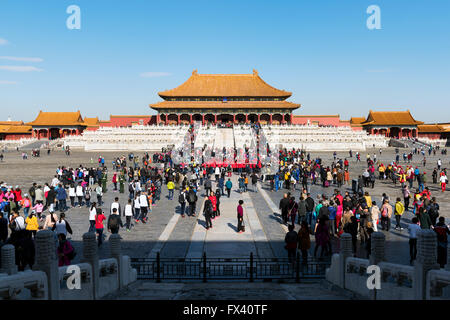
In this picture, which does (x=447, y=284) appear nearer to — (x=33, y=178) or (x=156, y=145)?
(x=33, y=178)

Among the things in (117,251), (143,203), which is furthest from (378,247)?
(143,203)

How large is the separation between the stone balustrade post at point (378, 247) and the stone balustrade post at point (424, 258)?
0.90 metres

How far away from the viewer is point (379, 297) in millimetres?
7402

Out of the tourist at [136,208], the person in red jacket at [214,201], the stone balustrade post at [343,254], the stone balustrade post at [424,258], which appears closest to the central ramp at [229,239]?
the person in red jacket at [214,201]

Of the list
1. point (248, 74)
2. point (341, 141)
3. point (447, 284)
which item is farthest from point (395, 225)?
point (248, 74)

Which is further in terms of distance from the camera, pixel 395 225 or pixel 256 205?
pixel 256 205

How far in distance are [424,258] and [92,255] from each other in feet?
20.0

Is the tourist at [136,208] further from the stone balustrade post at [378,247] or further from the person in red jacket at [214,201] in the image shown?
the stone balustrade post at [378,247]

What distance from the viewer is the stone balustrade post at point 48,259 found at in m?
6.21

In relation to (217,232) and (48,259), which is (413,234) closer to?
(217,232)

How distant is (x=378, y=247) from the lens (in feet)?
24.1

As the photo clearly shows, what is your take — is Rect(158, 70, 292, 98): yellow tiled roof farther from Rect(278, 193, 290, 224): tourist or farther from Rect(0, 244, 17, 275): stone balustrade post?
Rect(0, 244, 17, 275): stone balustrade post

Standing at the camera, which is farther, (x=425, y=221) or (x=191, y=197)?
(x=191, y=197)
